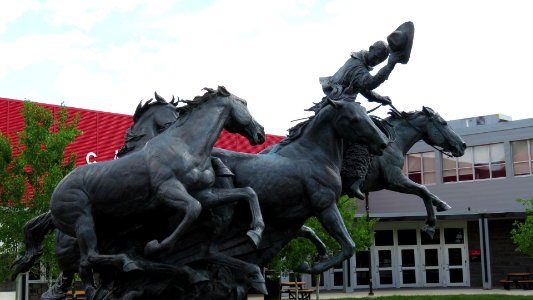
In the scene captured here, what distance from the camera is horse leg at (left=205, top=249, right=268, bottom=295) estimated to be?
8008mm

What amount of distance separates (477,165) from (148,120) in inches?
1452

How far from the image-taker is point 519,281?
37000mm

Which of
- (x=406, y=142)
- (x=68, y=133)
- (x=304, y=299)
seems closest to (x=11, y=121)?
(x=68, y=133)

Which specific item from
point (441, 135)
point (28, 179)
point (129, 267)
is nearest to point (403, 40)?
point (441, 135)

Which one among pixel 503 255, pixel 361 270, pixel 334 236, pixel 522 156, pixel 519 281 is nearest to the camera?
pixel 334 236

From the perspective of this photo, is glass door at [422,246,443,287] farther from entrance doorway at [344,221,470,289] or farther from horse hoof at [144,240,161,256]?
horse hoof at [144,240,161,256]

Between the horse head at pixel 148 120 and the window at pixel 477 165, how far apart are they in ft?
117

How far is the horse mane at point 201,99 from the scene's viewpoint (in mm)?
8133

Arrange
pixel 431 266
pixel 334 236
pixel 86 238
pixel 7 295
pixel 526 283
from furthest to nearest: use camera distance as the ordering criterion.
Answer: pixel 431 266 < pixel 526 283 < pixel 7 295 < pixel 334 236 < pixel 86 238

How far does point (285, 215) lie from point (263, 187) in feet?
1.44

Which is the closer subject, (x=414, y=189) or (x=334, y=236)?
(x=334, y=236)

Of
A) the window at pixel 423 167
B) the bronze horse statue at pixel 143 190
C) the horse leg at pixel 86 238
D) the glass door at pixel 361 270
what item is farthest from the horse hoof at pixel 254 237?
the window at pixel 423 167

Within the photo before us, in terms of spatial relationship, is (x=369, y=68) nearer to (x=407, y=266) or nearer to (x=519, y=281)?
(x=519, y=281)

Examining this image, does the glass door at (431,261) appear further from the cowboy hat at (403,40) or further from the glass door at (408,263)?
the cowboy hat at (403,40)
